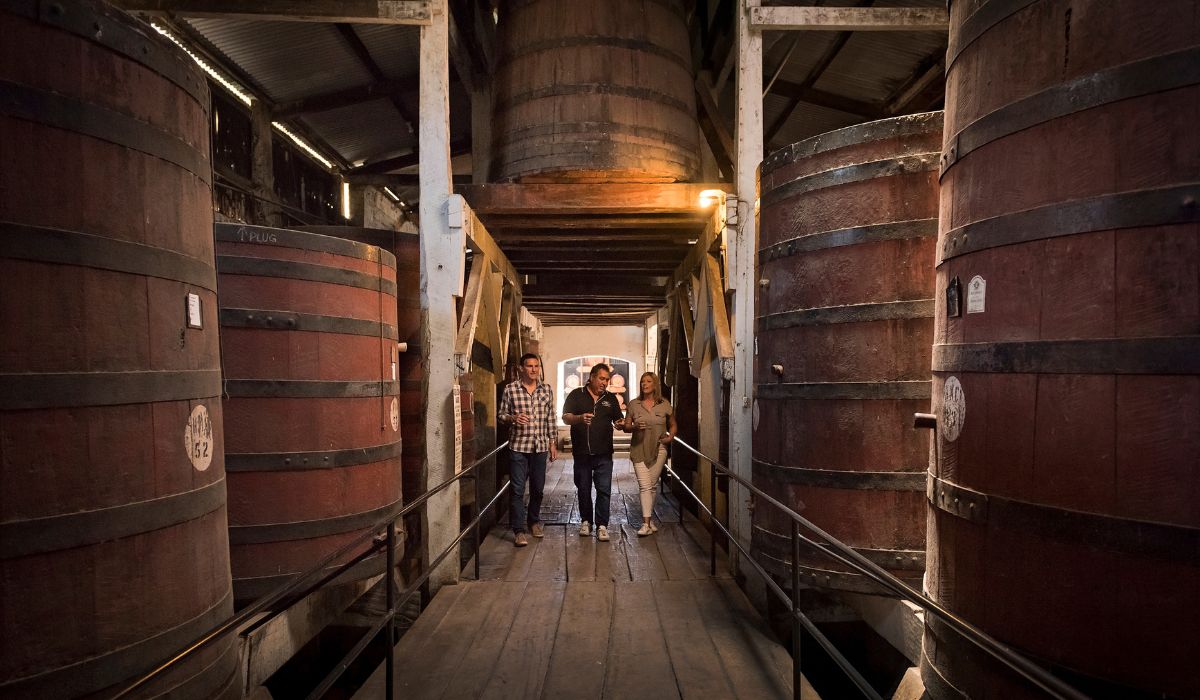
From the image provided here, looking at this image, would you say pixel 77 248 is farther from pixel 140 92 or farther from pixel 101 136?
pixel 140 92

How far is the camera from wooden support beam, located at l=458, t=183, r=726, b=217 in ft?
19.5

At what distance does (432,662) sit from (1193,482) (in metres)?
3.71

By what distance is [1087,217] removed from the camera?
167cm

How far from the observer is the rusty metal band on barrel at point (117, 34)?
177 centimetres

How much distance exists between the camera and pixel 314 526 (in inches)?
166

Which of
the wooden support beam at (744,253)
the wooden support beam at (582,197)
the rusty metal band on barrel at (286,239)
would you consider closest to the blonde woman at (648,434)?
the wooden support beam at (744,253)

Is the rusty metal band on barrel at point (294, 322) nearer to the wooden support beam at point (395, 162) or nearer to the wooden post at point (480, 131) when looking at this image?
the wooden post at point (480, 131)

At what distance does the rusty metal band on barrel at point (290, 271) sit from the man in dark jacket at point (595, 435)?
103 inches

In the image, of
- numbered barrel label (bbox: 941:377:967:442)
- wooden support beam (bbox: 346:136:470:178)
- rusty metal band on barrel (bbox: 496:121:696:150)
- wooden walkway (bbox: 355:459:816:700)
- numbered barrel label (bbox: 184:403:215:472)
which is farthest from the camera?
wooden support beam (bbox: 346:136:470:178)

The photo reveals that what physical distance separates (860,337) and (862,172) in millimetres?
864

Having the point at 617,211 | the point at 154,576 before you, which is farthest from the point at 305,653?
the point at 617,211

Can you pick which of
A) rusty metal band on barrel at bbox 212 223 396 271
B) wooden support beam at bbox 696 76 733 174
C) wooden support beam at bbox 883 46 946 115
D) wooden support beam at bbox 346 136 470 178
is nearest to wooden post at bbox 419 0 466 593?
rusty metal band on barrel at bbox 212 223 396 271

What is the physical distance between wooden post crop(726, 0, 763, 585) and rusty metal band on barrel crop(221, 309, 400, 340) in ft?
9.58

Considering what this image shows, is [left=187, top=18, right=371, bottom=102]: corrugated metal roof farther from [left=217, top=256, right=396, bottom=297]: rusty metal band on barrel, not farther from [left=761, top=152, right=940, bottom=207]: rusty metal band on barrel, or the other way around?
[left=761, top=152, right=940, bottom=207]: rusty metal band on barrel
